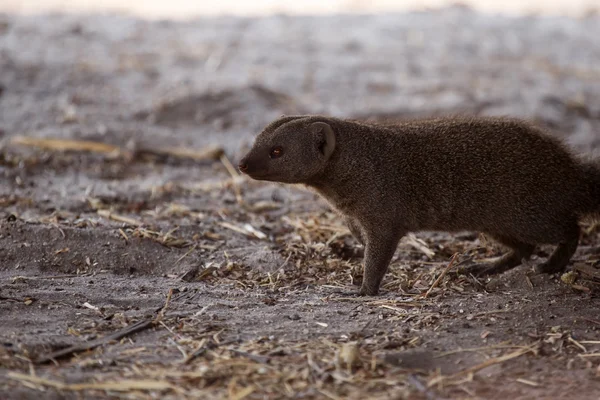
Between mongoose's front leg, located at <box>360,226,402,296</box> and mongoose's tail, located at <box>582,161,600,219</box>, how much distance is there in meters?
1.22

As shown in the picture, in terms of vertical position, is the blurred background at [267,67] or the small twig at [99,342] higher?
the blurred background at [267,67]

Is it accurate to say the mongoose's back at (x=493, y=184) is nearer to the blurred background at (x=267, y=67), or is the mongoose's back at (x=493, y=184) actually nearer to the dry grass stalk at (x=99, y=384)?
the dry grass stalk at (x=99, y=384)

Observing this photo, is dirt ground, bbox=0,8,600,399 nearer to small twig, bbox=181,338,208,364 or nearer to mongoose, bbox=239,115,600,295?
small twig, bbox=181,338,208,364

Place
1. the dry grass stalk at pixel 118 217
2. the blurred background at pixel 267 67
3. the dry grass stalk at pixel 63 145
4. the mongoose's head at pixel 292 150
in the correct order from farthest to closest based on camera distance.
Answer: the blurred background at pixel 267 67, the dry grass stalk at pixel 63 145, the dry grass stalk at pixel 118 217, the mongoose's head at pixel 292 150

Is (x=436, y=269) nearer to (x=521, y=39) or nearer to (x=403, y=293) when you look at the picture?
(x=403, y=293)

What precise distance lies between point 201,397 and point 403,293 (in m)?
1.75

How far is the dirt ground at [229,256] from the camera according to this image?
3.38m

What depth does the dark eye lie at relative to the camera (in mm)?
4574

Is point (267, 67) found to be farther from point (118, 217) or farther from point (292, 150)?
point (292, 150)

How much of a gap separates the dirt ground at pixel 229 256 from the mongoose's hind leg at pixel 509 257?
0.22 m

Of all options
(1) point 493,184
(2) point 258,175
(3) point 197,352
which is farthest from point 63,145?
(3) point 197,352

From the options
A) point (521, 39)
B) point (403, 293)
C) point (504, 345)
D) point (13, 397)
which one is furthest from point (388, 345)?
point (521, 39)

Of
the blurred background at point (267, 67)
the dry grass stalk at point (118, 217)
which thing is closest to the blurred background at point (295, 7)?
the blurred background at point (267, 67)

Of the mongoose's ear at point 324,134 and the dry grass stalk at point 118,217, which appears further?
the dry grass stalk at point 118,217
